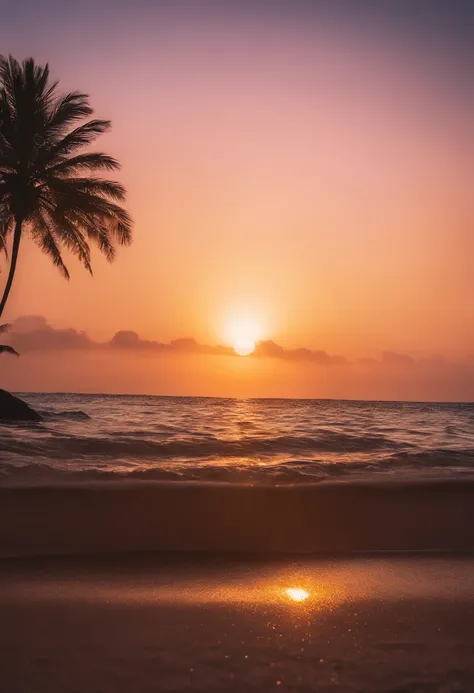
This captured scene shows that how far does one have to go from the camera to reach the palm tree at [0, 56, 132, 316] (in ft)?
61.3

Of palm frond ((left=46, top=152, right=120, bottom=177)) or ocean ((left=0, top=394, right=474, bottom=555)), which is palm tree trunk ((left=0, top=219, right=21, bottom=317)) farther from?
ocean ((left=0, top=394, right=474, bottom=555))

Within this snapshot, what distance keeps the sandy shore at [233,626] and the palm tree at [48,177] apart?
17157mm

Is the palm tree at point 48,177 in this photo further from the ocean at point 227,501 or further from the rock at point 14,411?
the ocean at point 227,501

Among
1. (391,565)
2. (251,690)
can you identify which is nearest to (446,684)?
(251,690)

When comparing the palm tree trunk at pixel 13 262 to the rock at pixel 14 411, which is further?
the palm tree trunk at pixel 13 262

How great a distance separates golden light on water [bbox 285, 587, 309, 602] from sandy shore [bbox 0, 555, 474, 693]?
35mm

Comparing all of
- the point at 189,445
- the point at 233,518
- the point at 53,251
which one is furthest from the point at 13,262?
the point at 233,518

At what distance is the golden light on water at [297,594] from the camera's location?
3.05 meters

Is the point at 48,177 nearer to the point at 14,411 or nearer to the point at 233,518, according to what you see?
the point at 14,411

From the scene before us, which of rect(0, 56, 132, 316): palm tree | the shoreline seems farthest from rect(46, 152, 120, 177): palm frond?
the shoreline

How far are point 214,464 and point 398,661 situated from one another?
6.19 meters

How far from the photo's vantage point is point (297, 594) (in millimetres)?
3131

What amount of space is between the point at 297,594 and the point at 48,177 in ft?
62.6

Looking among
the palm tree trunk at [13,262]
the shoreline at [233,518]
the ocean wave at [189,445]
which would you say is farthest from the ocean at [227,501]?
the palm tree trunk at [13,262]
